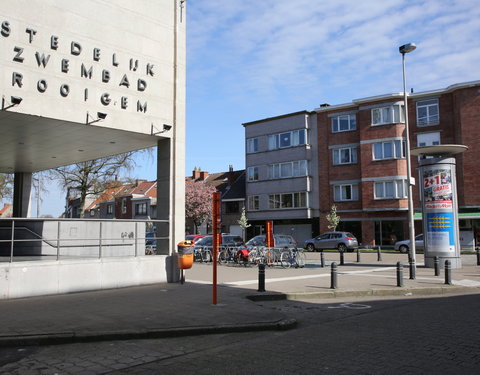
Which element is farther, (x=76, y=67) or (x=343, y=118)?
(x=343, y=118)

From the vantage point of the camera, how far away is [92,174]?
35.1 meters

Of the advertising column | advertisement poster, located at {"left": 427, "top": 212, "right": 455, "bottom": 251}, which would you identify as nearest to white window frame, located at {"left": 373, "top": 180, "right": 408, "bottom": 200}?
the advertising column

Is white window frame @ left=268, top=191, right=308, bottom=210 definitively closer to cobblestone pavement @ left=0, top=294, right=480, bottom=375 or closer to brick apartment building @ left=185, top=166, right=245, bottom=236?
brick apartment building @ left=185, top=166, right=245, bottom=236

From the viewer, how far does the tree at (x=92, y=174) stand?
3391cm

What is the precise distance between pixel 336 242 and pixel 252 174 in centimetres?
1569

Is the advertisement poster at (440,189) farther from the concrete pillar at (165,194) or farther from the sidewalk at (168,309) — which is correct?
the concrete pillar at (165,194)

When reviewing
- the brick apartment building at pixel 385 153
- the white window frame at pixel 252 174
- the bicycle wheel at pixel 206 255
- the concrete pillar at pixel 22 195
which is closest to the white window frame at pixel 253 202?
the white window frame at pixel 252 174

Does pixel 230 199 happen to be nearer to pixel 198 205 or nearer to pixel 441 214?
pixel 198 205

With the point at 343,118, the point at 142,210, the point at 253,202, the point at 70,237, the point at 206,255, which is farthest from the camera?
the point at 142,210

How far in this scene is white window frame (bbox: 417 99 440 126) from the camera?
38.2 metres

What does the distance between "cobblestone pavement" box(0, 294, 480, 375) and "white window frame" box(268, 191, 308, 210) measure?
117ft

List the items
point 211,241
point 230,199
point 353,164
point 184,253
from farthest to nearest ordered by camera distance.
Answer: point 230,199 < point 353,164 < point 211,241 < point 184,253

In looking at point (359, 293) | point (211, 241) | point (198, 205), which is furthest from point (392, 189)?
point (359, 293)

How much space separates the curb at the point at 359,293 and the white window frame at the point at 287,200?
102ft
